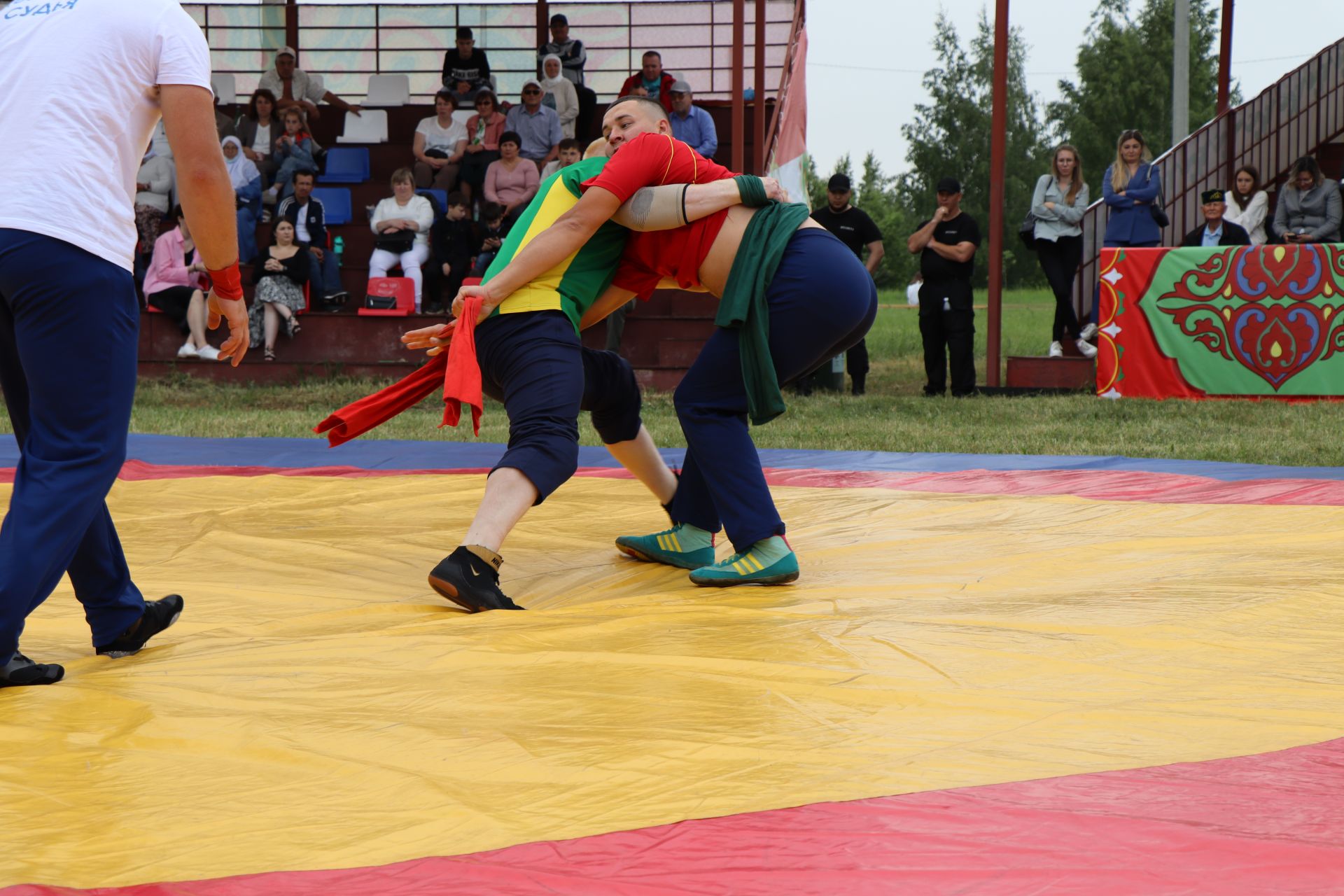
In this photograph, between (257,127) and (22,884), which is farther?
(257,127)

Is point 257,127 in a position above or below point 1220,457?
above

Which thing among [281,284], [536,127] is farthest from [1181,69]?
[281,284]

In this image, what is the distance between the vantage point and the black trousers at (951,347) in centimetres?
898

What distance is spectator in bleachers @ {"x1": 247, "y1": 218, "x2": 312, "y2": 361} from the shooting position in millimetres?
9703

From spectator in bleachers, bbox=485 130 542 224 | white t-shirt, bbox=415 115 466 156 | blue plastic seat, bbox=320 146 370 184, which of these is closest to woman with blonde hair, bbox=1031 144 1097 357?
spectator in bleachers, bbox=485 130 542 224

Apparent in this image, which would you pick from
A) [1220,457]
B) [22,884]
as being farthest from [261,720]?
[1220,457]

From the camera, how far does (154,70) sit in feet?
7.31

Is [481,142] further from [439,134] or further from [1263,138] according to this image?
[1263,138]

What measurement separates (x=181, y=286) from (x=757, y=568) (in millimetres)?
7968

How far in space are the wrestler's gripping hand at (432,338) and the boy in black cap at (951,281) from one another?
6280 millimetres

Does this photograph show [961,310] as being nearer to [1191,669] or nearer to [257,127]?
[257,127]

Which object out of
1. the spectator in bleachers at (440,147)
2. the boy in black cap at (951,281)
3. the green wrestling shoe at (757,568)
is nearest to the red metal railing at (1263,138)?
the boy in black cap at (951,281)

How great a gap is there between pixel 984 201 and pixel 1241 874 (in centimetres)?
5205

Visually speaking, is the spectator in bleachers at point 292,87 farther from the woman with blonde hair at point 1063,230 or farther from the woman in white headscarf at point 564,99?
the woman with blonde hair at point 1063,230
